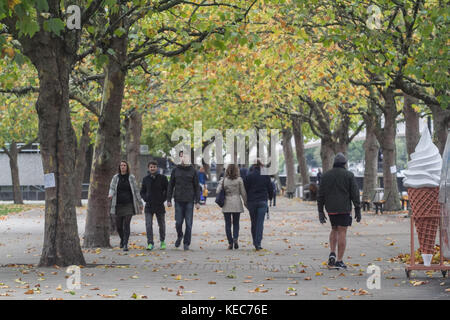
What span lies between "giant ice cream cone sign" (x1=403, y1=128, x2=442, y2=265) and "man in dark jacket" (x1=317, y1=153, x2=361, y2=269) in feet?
4.43

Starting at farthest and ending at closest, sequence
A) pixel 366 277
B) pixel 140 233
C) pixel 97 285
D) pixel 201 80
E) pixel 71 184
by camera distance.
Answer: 1. pixel 201 80
2. pixel 140 233
3. pixel 71 184
4. pixel 366 277
5. pixel 97 285

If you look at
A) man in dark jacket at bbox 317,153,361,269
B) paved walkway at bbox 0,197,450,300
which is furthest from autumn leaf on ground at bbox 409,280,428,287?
man in dark jacket at bbox 317,153,361,269

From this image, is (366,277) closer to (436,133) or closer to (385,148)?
(436,133)

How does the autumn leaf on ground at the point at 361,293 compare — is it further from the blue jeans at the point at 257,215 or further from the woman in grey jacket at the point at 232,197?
the woman in grey jacket at the point at 232,197

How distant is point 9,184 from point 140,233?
39.0m

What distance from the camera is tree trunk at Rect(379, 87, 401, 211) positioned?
30281 millimetres

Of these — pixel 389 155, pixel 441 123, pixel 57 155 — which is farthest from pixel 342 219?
pixel 389 155

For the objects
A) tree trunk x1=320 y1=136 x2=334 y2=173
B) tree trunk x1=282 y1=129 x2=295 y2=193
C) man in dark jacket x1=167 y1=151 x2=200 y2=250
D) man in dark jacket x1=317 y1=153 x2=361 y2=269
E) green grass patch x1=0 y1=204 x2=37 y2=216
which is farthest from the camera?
tree trunk x1=282 y1=129 x2=295 y2=193

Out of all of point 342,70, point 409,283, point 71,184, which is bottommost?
point 409,283

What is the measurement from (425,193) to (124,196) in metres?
6.88

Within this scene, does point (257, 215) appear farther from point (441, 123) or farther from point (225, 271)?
point (441, 123)

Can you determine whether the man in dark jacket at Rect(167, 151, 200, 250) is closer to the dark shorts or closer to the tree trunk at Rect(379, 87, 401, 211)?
the dark shorts

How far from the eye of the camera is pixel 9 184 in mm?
59375
